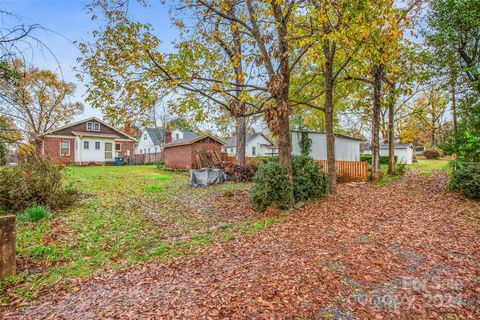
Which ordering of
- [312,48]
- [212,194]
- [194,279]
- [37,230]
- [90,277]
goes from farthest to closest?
[212,194] → [312,48] → [37,230] → [90,277] → [194,279]

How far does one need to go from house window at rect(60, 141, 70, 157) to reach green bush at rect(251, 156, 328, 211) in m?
23.8

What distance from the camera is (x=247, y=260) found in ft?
14.0

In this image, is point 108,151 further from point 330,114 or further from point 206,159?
point 330,114

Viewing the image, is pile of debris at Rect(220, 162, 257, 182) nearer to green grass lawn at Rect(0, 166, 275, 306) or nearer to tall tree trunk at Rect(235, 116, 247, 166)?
tall tree trunk at Rect(235, 116, 247, 166)

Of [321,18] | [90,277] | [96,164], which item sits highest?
[321,18]

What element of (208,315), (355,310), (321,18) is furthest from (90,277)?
(321,18)

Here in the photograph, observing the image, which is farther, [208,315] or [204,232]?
[204,232]

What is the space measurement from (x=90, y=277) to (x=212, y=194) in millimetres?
6349

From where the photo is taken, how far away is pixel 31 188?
7.18m

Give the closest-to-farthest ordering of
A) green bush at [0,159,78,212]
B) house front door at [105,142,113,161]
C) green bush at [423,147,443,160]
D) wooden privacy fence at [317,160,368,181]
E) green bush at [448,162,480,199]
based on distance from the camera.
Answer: green bush at [0,159,78,212]
green bush at [448,162,480,199]
wooden privacy fence at [317,160,368,181]
house front door at [105,142,113,161]
green bush at [423,147,443,160]

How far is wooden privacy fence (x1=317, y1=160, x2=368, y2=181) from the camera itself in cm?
1295

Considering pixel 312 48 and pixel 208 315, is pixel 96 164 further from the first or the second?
pixel 208 315

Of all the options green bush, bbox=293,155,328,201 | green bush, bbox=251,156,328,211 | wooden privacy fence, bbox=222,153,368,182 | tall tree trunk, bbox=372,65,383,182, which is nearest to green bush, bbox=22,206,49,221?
green bush, bbox=251,156,328,211

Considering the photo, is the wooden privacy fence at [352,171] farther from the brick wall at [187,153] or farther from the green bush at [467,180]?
the brick wall at [187,153]
